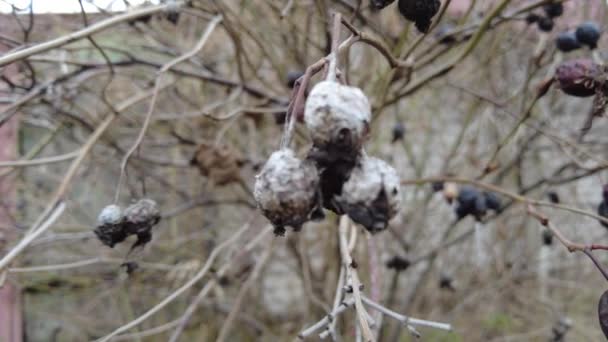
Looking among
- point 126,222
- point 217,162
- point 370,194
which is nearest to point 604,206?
point 370,194

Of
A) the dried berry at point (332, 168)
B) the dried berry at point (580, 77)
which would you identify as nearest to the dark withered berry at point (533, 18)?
the dried berry at point (580, 77)

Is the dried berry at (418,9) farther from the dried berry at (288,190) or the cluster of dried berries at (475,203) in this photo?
the cluster of dried berries at (475,203)

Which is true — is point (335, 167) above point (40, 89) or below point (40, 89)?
below

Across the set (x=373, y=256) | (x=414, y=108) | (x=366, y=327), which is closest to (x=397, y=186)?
(x=366, y=327)

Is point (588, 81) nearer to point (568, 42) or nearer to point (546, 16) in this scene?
point (568, 42)

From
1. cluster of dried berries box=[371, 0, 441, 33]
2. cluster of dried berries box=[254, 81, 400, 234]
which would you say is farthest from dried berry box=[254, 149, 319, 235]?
cluster of dried berries box=[371, 0, 441, 33]

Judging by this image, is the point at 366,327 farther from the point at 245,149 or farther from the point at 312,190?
the point at 245,149
